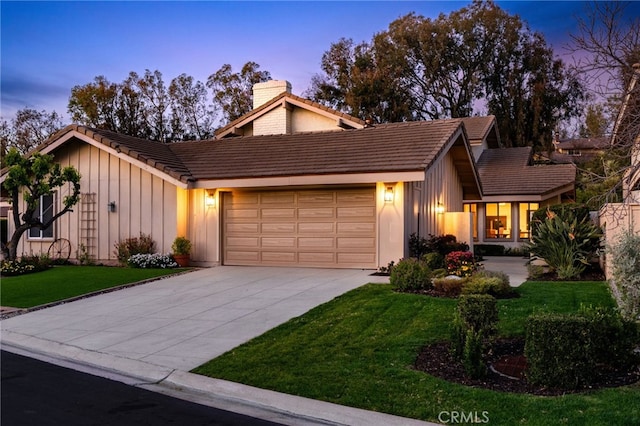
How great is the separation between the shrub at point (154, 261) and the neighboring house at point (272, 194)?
728 millimetres

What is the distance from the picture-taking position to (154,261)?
16766mm

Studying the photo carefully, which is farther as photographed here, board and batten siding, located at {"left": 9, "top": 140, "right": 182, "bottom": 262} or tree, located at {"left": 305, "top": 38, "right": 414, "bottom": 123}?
tree, located at {"left": 305, "top": 38, "right": 414, "bottom": 123}

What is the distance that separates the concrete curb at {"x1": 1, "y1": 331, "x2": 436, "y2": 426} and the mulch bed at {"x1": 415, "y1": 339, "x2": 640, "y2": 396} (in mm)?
1240

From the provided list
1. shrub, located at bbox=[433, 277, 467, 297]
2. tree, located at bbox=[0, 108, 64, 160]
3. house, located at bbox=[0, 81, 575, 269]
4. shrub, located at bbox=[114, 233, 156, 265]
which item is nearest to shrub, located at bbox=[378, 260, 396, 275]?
house, located at bbox=[0, 81, 575, 269]

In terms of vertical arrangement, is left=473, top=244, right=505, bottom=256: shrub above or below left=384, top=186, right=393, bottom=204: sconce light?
below

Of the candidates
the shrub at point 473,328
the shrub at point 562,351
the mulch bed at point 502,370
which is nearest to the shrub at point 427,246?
the mulch bed at point 502,370

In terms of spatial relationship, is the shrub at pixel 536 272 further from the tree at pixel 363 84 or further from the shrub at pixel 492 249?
the tree at pixel 363 84

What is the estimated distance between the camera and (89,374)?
7.10 meters

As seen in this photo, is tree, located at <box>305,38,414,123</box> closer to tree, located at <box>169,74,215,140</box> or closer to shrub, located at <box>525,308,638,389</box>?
tree, located at <box>169,74,215,140</box>

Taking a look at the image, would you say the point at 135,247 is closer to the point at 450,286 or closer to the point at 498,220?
the point at 450,286

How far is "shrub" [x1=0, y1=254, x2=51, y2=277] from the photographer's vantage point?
54.3ft

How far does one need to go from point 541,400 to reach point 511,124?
125 ft

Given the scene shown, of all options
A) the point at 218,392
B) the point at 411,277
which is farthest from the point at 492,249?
the point at 218,392

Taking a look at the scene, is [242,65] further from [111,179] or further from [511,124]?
[111,179]
